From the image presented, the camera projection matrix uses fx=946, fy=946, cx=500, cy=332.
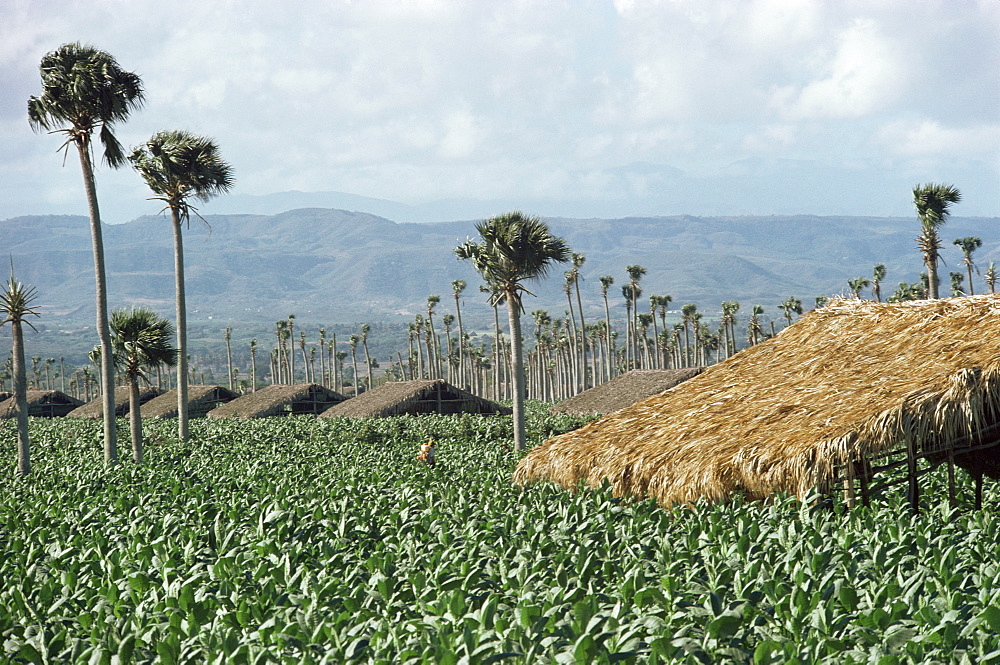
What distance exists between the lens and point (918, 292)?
71.8 meters

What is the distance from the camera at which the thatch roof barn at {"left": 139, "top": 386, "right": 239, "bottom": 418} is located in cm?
5644

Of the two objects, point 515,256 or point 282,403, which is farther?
point 282,403

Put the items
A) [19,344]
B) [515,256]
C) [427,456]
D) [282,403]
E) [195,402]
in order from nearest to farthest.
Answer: [427,456] < [19,344] < [515,256] < [282,403] < [195,402]

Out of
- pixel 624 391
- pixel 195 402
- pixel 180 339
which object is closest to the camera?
pixel 180 339

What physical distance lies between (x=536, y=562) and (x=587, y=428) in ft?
28.4

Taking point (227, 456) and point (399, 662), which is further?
point (227, 456)

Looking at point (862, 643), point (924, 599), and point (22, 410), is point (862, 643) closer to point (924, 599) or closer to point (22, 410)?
point (924, 599)

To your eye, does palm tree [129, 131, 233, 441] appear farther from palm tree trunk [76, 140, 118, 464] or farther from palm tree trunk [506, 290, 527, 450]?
palm tree trunk [506, 290, 527, 450]

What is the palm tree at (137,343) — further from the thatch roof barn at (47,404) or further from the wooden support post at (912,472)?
the thatch roof barn at (47,404)

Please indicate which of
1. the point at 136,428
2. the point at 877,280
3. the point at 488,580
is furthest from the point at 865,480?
the point at 877,280

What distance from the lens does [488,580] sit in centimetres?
925

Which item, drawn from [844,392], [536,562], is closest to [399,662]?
[536,562]

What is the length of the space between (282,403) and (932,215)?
33.2 m

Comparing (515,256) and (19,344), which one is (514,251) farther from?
(19,344)
